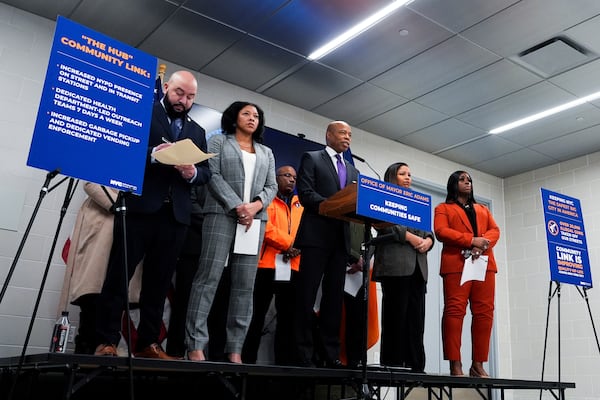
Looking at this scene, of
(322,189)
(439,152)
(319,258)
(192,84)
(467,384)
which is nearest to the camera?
(192,84)

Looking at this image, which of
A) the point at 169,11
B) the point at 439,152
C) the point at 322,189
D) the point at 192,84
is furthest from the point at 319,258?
the point at 439,152

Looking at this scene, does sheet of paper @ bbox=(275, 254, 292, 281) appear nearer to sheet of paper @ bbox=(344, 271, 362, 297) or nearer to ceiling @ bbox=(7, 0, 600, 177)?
sheet of paper @ bbox=(344, 271, 362, 297)

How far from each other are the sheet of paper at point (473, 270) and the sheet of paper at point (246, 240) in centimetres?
148

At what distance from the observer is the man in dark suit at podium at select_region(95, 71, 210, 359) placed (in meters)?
2.45

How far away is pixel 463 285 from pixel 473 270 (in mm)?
118

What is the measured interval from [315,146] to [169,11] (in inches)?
73.2

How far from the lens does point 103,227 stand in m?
3.08

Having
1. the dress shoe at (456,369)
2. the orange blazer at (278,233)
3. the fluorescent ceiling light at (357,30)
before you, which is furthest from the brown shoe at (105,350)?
the fluorescent ceiling light at (357,30)

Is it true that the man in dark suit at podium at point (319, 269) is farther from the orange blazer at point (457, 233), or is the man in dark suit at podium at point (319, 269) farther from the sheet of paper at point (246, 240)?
the orange blazer at point (457, 233)

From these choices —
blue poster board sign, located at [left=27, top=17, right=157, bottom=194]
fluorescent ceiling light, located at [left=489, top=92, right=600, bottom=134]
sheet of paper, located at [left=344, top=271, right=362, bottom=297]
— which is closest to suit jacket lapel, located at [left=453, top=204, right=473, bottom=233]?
sheet of paper, located at [left=344, top=271, right=362, bottom=297]

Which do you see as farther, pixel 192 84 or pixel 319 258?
pixel 319 258

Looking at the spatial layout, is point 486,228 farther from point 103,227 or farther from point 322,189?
point 103,227

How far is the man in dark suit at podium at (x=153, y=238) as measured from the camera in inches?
96.4

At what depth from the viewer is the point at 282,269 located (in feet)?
12.2
